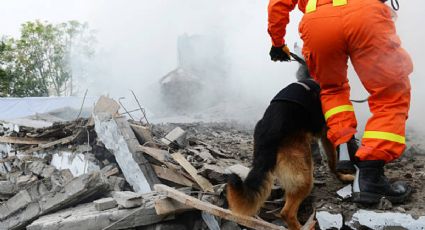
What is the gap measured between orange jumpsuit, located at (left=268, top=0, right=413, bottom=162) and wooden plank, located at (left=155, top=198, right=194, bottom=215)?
48.3 inches

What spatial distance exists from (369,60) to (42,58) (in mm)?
26671

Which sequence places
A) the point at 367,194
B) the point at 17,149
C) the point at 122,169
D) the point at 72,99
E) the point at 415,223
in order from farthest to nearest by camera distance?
the point at 72,99 → the point at 17,149 → the point at 122,169 → the point at 367,194 → the point at 415,223

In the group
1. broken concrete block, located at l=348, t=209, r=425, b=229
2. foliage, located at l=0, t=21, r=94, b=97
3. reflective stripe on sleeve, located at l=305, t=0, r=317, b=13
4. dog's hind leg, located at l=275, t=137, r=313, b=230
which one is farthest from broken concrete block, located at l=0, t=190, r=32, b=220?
foliage, located at l=0, t=21, r=94, b=97

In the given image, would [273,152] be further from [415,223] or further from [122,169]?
[122,169]

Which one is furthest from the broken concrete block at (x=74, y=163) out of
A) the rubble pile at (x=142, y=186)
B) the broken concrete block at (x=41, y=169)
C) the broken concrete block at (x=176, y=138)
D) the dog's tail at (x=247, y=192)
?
the dog's tail at (x=247, y=192)

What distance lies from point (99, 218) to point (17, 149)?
3.26 m

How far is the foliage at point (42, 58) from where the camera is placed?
24.2 m

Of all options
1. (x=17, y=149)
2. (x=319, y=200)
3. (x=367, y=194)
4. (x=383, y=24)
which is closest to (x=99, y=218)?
(x=319, y=200)

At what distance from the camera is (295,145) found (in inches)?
96.2

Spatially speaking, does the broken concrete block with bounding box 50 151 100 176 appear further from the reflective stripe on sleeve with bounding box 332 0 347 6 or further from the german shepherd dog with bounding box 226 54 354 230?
the reflective stripe on sleeve with bounding box 332 0 347 6

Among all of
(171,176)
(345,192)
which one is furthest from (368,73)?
(171,176)

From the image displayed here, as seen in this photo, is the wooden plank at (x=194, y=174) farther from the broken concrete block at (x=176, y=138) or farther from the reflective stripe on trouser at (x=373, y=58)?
the reflective stripe on trouser at (x=373, y=58)

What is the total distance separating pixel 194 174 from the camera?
3.32 m

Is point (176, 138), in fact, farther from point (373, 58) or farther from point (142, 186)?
point (373, 58)
